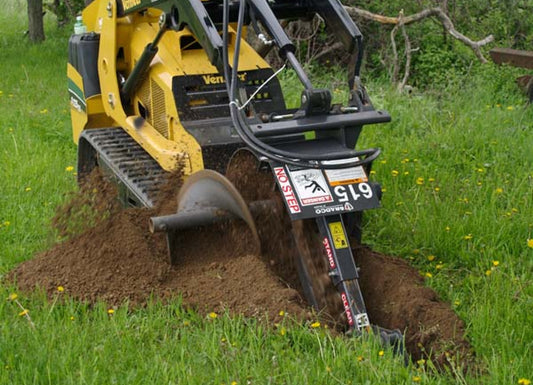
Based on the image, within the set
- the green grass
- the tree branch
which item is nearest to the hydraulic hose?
the green grass

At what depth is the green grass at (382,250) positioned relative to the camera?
3561 mm

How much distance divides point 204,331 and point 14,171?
10.1ft

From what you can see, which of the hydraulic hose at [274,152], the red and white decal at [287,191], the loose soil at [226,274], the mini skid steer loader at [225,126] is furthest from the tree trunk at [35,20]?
the red and white decal at [287,191]

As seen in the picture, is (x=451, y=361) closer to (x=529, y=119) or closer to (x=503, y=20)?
(x=529, y=119)

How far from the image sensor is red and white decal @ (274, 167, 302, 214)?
3936mm

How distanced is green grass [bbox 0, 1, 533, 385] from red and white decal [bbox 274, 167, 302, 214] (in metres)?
0.50

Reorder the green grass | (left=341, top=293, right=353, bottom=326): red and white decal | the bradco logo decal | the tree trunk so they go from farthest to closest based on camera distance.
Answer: the tree trunk < the bradco logo decal < (left=341, top=293, right=353, bottom=326): red and white decal < the green grass

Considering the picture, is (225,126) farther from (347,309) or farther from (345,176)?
(347,309)

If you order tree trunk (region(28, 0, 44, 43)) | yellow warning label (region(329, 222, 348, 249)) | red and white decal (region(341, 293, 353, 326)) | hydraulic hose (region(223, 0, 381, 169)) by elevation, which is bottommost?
tree trunk (region(28, 0, 44, 43))

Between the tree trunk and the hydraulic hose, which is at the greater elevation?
the hydraulic hose

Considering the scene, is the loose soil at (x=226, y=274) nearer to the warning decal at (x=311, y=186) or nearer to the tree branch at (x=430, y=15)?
the warning decal at (x=311, y=186)

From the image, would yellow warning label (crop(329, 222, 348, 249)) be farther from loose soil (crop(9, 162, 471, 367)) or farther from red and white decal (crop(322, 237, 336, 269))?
loose soil (crop(9, 162, 471, 367))

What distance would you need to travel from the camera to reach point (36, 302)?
4258mm

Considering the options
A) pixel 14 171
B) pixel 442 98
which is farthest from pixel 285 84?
pixel 14 171
